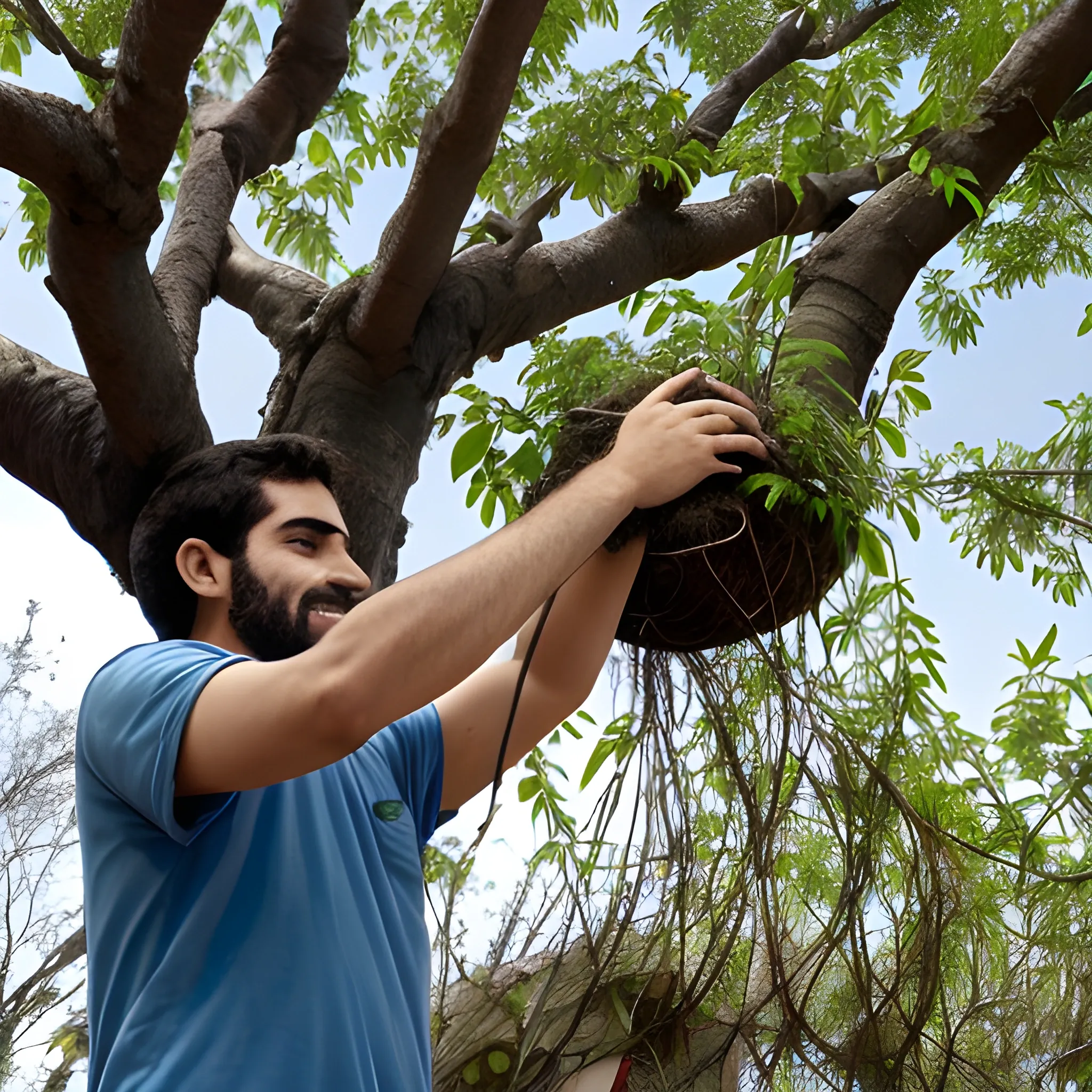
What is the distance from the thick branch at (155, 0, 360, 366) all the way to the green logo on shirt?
2.92 ft

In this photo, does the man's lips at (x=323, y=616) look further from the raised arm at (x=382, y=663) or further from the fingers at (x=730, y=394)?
the fingers at (x=730, y=394)

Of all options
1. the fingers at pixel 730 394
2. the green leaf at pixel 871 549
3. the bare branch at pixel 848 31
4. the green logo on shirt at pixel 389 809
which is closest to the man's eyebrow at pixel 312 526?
the green logo on shirt at pixel 389 809

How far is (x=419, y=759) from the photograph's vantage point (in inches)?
41.4

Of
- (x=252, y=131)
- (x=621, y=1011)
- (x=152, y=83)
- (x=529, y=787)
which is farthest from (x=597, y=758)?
(x=252, y=131)

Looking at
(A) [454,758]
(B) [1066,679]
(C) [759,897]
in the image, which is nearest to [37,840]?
(A) [454,758]

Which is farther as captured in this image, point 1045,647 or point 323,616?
point 1045,647

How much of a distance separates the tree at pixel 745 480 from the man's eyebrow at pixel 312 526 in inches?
6.2

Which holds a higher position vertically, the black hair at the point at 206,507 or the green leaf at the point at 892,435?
the black hair at the point at 206,507

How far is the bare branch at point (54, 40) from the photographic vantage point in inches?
62.3

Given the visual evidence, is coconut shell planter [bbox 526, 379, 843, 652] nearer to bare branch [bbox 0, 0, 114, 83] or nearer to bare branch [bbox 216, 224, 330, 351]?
bare branch [bbox 216, 224, 330, 351]

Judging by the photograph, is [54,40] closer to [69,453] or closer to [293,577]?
[69,453]

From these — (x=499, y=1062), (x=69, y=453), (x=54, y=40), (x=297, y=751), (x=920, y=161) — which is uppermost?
(x=54, y=40)

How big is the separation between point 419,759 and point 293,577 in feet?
0.77

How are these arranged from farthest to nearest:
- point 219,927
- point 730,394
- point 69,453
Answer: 1. point 69,453
2. point 730,394
3. point 219,927
